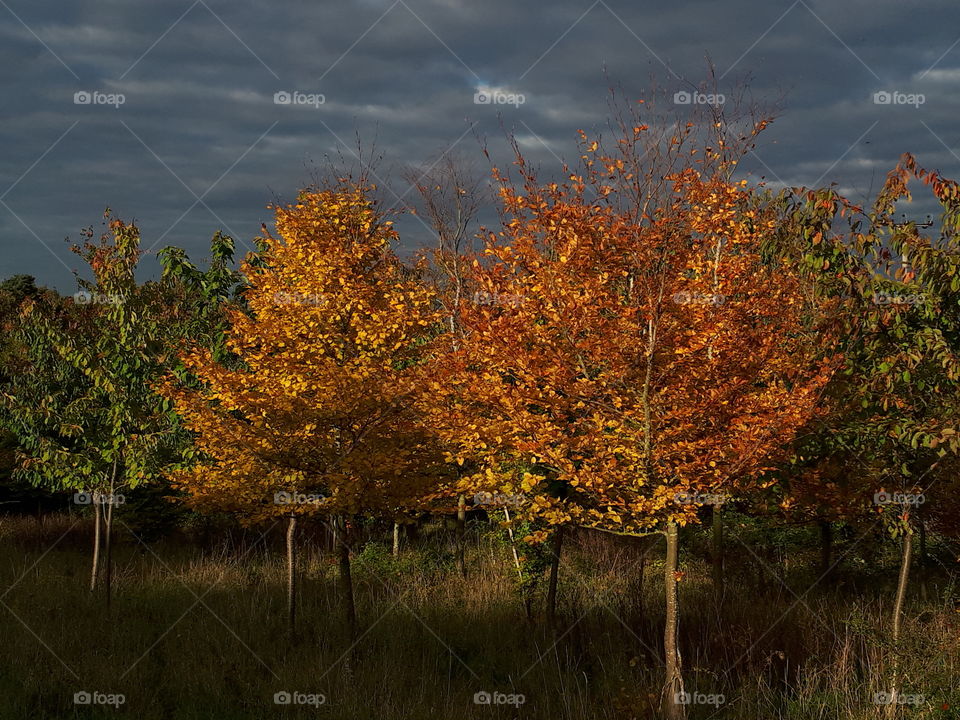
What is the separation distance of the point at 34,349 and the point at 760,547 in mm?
17152

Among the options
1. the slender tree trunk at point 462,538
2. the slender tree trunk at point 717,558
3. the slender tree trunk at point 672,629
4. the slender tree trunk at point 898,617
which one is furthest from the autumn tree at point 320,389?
the slender tree trunk at point 898,617

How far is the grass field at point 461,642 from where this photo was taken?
33.3 ft

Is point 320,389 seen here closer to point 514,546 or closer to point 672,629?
point 672,629

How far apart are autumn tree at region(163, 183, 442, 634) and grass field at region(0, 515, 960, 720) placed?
190 cm

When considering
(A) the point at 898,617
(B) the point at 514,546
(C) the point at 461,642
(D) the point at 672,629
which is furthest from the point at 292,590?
(A) the point at 898,617

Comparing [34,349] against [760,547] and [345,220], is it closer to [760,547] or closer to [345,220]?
[345,220]

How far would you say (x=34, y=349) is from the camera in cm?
1695

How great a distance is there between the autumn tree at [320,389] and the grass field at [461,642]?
6.23 feet

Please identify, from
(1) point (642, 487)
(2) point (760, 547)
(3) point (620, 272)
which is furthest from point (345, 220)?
(2) point (760, 547)

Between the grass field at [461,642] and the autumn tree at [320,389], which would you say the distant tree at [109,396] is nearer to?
the grass field at [461,642]

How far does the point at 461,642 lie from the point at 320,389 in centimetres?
500

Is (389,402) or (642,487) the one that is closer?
(642,487)

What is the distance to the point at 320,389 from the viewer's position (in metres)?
11.5

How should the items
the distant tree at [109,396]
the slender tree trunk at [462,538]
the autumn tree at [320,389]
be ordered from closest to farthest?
the autumn tree at [320,389] → the distant tree at [109,396] → the slender tree trunk at [462,538]
